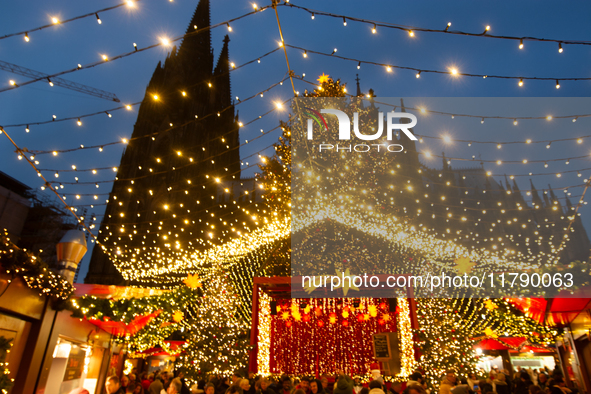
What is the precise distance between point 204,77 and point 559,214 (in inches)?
1907

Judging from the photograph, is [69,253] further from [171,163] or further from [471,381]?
[171,163]

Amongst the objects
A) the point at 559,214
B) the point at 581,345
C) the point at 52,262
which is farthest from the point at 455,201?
the point at 52,262

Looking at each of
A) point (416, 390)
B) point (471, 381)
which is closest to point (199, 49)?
point (471, 381)

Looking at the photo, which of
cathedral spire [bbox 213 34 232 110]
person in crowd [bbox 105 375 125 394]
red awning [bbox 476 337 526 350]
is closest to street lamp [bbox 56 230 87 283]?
person in crowd [bbox 105 375 125 394]

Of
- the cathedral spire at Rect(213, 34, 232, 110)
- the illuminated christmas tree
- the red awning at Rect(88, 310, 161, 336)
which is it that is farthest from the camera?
the cathedral spire at Rect(213, 34, 232, 110)

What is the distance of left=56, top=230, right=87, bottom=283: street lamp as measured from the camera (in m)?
6.97

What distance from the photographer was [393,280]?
828cm

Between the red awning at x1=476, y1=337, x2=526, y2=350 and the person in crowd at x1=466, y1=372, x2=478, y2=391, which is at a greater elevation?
the red awning at x1=476, y1=337, x2=526, y2=350

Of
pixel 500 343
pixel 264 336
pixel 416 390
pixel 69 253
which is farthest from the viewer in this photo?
pixel 500 343

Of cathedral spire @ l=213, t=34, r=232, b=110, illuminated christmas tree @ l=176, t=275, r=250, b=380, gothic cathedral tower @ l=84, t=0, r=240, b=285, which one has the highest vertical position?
cathedral spire @ l=213, t=34, r=232, b=110

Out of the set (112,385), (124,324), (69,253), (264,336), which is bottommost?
(112,385)

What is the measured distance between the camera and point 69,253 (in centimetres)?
713

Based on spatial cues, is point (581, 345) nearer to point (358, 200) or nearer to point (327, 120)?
point (358, 200)

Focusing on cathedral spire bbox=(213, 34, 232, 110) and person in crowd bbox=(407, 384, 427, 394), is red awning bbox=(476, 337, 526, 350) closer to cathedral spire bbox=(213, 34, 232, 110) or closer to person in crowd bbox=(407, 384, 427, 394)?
person in crowd bbox=(407, 384, 427, 394)
